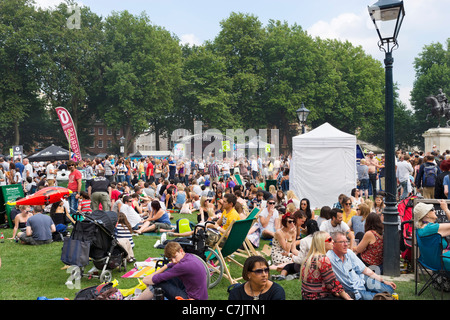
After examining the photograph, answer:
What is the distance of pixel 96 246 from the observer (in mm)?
7543

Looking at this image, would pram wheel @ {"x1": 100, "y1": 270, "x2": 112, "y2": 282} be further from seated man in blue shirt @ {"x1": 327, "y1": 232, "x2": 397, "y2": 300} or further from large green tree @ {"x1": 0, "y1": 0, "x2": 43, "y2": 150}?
large green tree @ {"x1": 0, "y1": 0, "x2": 43, "y2": 150}

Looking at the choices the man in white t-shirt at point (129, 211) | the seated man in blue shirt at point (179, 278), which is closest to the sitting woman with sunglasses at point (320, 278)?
the seated man in blue shirt at point (179, 278)

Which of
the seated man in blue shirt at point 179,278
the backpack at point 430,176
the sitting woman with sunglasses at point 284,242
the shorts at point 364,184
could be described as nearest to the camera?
the seated man in blue shirt at point 179,278

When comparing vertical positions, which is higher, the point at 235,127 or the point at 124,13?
the point at 124,13

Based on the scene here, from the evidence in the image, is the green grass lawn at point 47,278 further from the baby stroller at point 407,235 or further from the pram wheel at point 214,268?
the baby stroller at point 407,235

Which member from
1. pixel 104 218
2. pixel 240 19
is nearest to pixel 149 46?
pixel 240 19

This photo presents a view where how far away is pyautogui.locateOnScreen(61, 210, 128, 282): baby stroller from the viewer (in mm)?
7203

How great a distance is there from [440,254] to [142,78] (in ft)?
146

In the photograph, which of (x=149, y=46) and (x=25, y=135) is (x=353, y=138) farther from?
(x=25, y=135)

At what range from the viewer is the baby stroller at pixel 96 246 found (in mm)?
7203

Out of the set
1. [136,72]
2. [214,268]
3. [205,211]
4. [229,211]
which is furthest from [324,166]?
[136,72]

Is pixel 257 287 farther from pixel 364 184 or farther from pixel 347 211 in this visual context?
pixel 364 184

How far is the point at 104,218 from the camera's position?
775 cm
